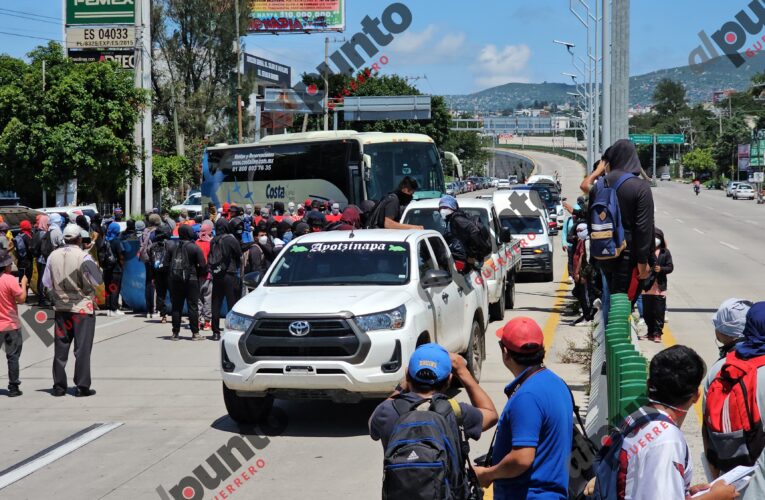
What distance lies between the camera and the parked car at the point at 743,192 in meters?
84.2

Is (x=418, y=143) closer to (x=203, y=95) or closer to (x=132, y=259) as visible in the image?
(x=132, y=259)

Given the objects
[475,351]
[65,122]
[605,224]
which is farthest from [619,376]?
[65,122]

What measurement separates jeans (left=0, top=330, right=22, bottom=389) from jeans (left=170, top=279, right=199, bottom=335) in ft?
12.4

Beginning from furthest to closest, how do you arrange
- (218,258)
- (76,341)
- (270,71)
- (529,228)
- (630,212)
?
(270,71) < (529,228) < (218,258) < (76,341) < (630,212)

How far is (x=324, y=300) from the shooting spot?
9.52 meters

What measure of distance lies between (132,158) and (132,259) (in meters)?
20.3

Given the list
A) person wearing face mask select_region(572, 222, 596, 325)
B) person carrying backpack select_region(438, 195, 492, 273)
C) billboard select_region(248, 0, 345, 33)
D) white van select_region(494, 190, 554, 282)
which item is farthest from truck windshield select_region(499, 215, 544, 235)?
billboard select_region(248, 0, 345, 33)

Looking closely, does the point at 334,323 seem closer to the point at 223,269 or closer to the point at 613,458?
the point at 613,458

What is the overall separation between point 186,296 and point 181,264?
642 mm

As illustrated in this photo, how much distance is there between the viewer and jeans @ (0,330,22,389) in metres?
11.6

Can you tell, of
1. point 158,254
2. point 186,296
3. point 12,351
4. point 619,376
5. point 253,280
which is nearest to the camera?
point 619,376

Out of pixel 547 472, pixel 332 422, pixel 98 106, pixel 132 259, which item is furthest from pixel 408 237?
pixel 98 106

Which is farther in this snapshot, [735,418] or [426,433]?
[735,418]

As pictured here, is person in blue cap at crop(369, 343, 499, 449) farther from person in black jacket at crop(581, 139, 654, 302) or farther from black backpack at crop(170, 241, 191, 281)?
black backpack at crop(170, 241, 191, 281)
